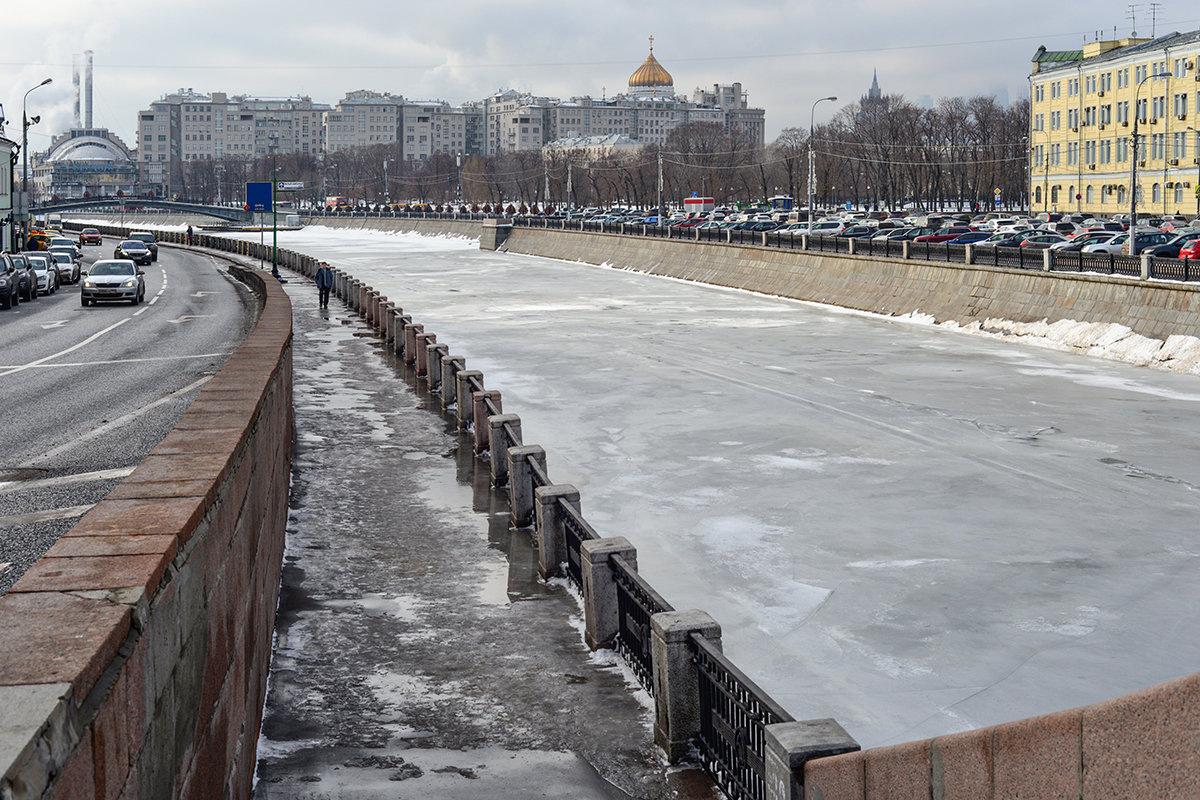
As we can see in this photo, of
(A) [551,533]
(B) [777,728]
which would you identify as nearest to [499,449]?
(A) [551,533]

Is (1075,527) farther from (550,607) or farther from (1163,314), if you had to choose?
(1163,314)

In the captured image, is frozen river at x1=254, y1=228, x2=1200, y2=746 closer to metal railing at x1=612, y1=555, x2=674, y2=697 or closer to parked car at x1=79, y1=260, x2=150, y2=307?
metal railing at x1=612, y1=555, x2=674, y2=697

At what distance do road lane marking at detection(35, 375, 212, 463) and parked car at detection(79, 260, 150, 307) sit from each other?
21.8 m

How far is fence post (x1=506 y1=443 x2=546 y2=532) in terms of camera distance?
14.1 m

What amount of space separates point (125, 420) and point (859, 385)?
1463 cm

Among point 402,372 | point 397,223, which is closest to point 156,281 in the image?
point 402,372

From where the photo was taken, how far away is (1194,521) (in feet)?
49.1

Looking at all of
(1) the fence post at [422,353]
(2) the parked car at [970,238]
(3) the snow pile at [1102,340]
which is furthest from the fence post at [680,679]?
(2) the parked car at [970,238]

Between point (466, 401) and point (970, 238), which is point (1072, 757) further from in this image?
point (970, 238)

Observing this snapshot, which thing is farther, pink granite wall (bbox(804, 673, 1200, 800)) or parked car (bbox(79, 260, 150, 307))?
parked car (bbox(79, 260, 150, 307))

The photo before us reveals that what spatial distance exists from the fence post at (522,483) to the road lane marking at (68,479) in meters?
4.25

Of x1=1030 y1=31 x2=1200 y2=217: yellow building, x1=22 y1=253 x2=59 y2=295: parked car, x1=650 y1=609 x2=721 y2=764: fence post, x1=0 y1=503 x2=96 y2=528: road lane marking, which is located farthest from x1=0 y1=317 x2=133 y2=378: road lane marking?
x1=1030 y1=31 x2=1200 y2=217: yellow building

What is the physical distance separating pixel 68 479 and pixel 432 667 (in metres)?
6.86

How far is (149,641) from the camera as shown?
4039 millimetres
